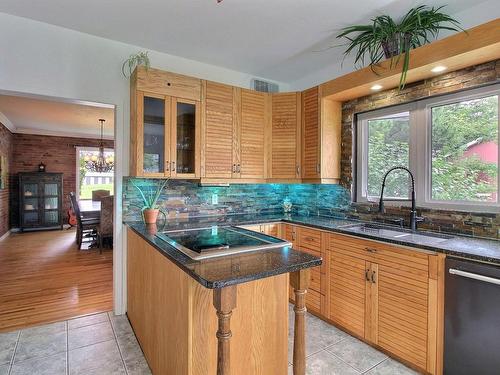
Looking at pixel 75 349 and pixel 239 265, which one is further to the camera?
pixel 75 349

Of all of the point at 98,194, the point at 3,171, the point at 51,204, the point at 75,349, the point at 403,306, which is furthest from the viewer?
the point at 98,194

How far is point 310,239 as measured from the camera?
275 cm

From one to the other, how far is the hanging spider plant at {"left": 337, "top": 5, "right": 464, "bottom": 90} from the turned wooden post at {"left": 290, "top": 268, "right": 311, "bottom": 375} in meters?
1.70

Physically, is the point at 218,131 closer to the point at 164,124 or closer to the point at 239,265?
the point at 164,124

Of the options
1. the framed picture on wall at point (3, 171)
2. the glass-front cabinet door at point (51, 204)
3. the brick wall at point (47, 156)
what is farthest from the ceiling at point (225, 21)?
the brick wall at point (47, 156)

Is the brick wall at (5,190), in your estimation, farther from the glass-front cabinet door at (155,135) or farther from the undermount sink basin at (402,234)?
the undermount sink basin at (402,234)

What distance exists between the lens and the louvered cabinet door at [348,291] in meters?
2.28

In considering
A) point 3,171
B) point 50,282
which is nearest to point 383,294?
point 50,282

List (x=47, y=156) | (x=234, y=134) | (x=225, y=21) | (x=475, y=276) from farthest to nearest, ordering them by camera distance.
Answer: (x=47, y=156), (x=234, y=134), (x=225, y=21), (x=475, y=276)

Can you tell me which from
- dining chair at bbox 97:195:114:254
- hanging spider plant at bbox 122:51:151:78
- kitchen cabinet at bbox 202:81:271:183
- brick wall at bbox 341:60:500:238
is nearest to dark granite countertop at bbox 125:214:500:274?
brick wall at bbox 341:60:500:238

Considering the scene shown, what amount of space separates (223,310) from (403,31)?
7.47ft

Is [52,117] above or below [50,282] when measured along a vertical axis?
above

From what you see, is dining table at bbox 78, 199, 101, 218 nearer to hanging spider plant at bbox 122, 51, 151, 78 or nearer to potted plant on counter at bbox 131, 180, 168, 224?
potted plant on counter at bbox 131, 180, 168, 224

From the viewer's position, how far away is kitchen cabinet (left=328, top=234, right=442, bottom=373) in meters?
1.85
